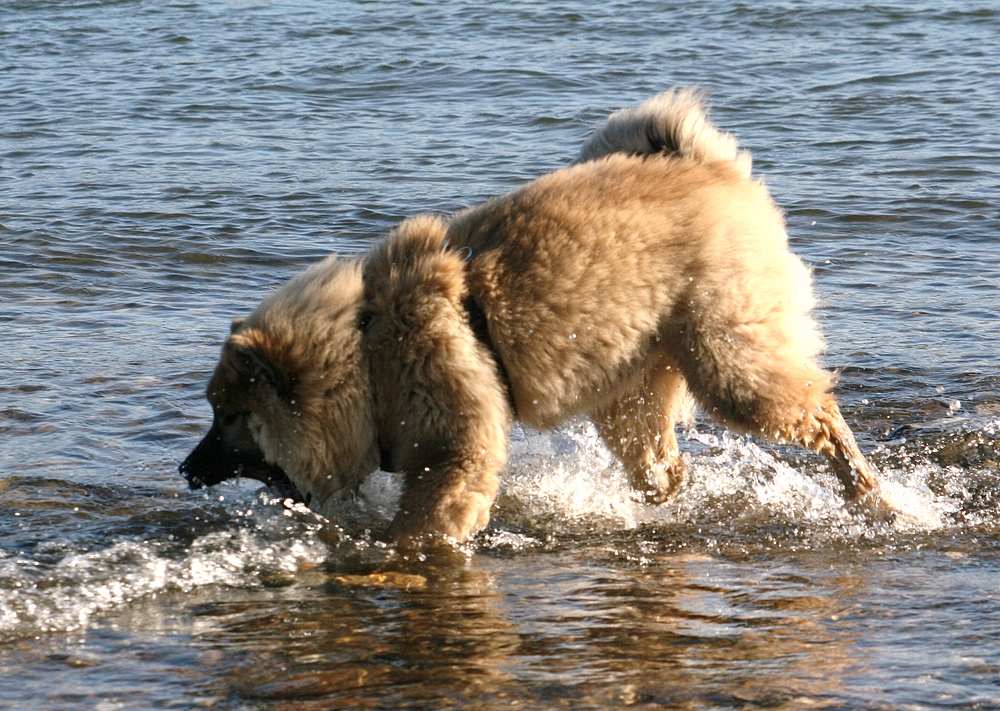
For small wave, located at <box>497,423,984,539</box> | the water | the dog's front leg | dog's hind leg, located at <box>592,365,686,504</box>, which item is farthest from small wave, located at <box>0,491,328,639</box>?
dog's hind leg, located at <box>592,365,686,504</box>

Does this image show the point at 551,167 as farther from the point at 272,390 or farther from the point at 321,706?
the point at 321,706

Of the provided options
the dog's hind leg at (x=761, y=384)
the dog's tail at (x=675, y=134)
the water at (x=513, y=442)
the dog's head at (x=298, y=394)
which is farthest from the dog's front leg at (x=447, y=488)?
the dog's tail at (x=675, y=134)

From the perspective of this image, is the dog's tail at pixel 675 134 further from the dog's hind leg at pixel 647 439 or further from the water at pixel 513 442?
the water at pixel 513 442

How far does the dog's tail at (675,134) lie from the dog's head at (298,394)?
1.27 meters

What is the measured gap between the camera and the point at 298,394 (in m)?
4.50

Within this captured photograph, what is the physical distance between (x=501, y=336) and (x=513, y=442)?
5.42 feet

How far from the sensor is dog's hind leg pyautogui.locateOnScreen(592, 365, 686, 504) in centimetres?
523

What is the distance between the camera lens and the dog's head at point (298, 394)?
14.6 ft

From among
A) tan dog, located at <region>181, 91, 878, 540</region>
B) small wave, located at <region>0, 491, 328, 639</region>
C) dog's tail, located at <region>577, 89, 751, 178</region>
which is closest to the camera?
small wave, located at <region>0, 491, 328, 639</region>

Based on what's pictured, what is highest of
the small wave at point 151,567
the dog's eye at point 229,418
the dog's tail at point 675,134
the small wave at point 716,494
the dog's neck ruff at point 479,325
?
the dog's tail at point 675,134

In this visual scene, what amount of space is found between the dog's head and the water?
31 centimetres

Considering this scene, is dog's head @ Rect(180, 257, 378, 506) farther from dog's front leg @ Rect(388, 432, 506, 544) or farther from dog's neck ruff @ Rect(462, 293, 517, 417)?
dog's neck ruff @ Rect(462, 293, 517, 417)

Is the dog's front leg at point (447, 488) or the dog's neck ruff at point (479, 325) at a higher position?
the dog's neck ruff at point (479, 325)

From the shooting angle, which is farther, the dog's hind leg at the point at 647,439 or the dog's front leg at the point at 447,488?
the dog's hind leg at the point at 647,439
